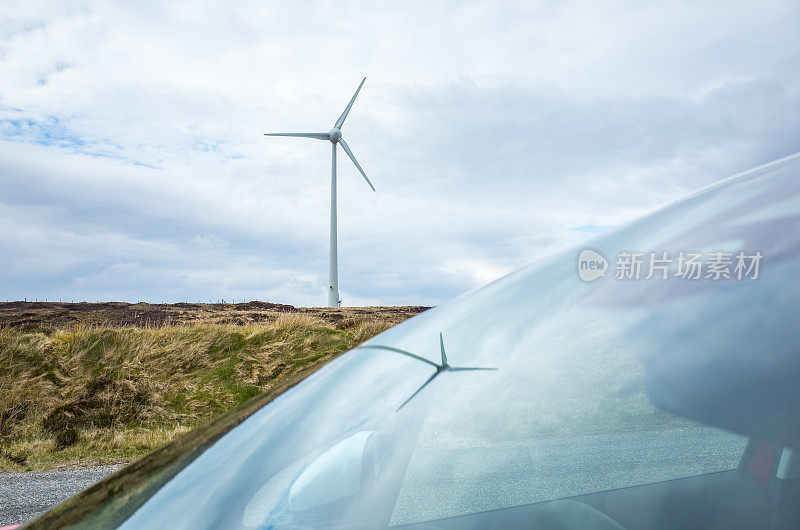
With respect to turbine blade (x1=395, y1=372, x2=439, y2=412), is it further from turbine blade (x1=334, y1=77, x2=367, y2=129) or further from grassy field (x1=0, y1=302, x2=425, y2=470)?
turbine blade (x1=334, y1=77, x2=367, y2=129)

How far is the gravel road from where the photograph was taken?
465 centimetres

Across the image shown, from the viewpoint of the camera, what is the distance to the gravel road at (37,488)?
4648 mm

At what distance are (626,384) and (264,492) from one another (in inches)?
25.6

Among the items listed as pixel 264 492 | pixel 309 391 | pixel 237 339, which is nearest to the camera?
pixel 264 492

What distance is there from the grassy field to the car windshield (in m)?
7.08

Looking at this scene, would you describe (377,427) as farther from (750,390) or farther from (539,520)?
(750,390)

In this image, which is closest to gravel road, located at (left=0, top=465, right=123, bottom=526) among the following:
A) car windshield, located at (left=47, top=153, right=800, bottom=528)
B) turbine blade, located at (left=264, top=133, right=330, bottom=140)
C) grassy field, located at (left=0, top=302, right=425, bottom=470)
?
grassy field, located at (left=0, top=302, right=425, bottom=470)

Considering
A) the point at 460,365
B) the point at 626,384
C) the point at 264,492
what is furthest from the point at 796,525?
the point at 264,492

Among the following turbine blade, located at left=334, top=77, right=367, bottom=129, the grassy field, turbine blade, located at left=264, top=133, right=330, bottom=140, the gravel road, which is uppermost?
turbine blade, located at left=334, top=77, right=367, bottom=129

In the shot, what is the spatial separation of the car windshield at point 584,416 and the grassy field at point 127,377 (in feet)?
23.2

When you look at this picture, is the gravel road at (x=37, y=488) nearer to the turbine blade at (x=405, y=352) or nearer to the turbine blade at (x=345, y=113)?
the turbine blade at (x=405, y=352)

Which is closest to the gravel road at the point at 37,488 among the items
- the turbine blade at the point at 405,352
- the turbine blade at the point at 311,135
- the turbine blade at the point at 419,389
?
the turbine blade at the point at 405,352

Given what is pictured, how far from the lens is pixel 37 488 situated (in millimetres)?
5504

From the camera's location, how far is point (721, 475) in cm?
104
